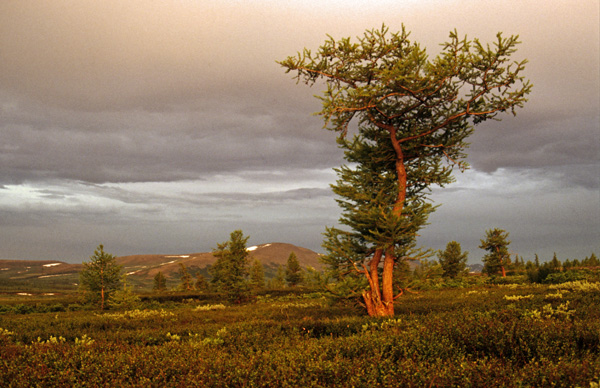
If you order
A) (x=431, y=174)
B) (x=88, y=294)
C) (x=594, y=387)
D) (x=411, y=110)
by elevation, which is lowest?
(x=88, y=294)

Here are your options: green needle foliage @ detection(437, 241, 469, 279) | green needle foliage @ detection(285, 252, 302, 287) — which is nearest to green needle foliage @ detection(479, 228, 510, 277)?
green needle foliage @ detection(437, 241, 469, 279)

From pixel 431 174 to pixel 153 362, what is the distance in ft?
40.9

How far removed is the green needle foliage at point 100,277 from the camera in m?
34.3

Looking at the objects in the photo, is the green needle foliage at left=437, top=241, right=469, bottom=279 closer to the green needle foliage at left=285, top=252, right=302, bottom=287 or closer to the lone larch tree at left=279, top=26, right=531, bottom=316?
the green needle foliage at left=285, top=252, right=302, bottom=287

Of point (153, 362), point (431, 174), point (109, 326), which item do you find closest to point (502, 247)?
point (431, 174)

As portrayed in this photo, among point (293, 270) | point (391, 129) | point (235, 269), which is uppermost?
point (391, 129)

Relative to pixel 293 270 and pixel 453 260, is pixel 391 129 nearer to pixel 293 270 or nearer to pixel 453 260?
pixel 453 260

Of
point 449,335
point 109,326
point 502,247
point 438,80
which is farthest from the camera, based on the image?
point 502,247

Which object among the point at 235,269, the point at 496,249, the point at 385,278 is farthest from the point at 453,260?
the point at 385,278

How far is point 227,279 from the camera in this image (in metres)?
39.5

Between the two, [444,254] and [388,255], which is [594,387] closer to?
[388,255]

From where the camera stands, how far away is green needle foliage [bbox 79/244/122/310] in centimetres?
3428

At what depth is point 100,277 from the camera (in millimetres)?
34438

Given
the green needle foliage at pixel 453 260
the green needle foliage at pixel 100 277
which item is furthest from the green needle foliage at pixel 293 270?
the green needle foliage at pixel 100 277
